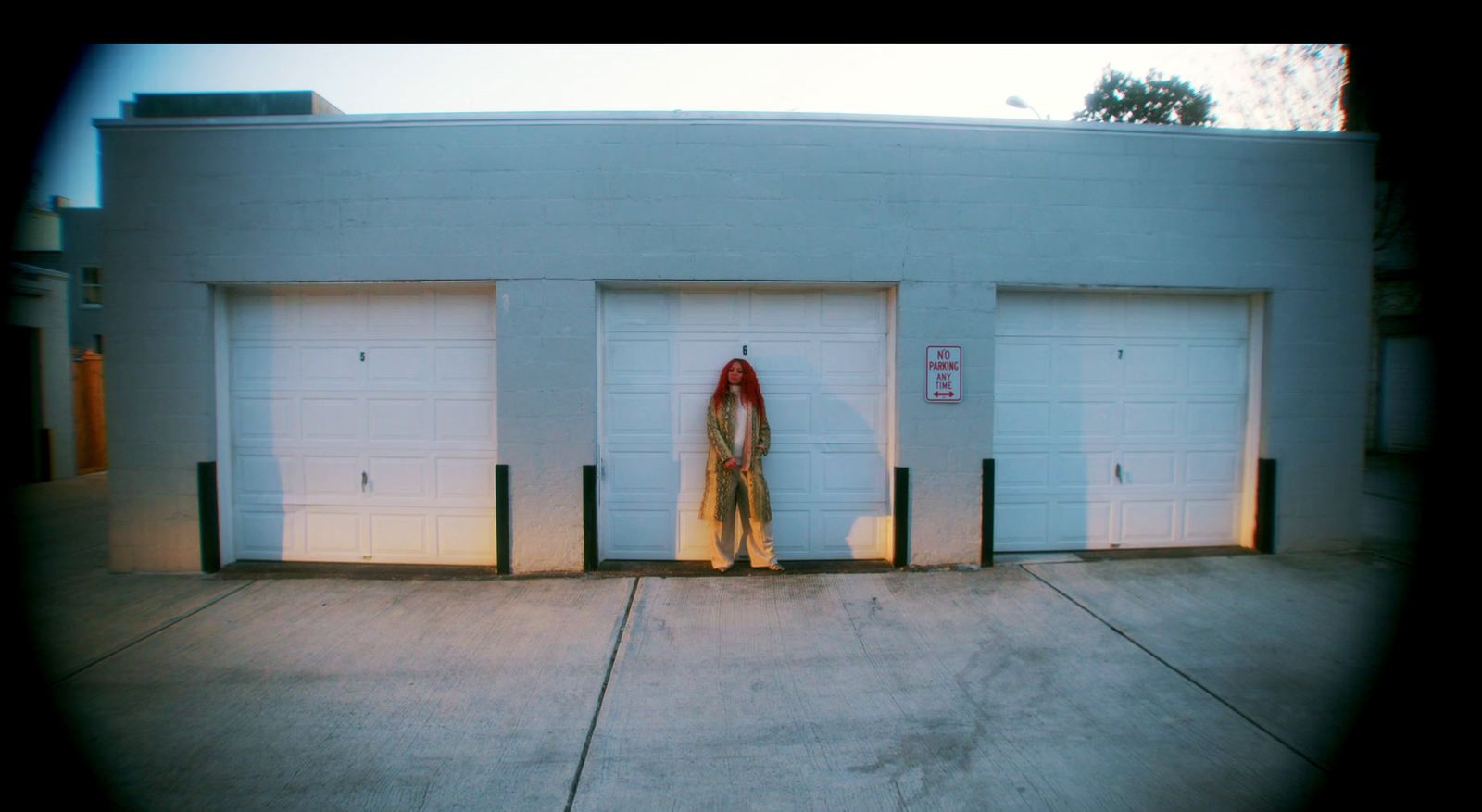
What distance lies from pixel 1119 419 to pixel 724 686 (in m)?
5.04

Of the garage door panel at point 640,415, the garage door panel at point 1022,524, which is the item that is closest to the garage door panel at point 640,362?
the garage door panel at point 640,415

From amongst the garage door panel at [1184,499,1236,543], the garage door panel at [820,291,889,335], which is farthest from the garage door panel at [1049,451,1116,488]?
the garage door panel at [820,291,889,335]

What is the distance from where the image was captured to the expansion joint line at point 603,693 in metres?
3.14

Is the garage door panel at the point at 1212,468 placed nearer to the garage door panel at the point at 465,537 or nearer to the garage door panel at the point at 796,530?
the garage door panel at the point at 796,530

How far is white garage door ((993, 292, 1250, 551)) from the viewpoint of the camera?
21.8ft

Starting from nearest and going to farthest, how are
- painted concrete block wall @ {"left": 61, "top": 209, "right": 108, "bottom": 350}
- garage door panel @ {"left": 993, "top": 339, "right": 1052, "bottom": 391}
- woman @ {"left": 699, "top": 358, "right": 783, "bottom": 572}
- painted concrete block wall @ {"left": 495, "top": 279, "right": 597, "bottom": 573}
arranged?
woman @ {"left": 699, "top": 358, "right": 783, "bottom": 572}, painted concrete block wall @ {"left": 495, "top": 279, "right": 597, "bottom": 573}, garage door panel @ {"left": 993, "top": 339, "right": 1052, "bottom": 391}, painted concrete block wall @ {"left": 61, "top": 209, "right": 108, "bottom": 350}

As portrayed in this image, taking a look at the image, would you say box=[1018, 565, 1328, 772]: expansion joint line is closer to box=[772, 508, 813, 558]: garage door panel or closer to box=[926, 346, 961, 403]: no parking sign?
box=[926, 346, 961, 403]: no parking sign

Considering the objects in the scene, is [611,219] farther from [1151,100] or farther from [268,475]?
[1151,100]

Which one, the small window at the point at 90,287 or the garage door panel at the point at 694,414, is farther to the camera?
the small window at the point at 90,287

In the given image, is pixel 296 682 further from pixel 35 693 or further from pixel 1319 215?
pixel 1319 215

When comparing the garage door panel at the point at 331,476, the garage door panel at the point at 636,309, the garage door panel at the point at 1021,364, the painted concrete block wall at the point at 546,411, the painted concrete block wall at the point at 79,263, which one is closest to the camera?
the painted concrete block wall at the point at 546,411

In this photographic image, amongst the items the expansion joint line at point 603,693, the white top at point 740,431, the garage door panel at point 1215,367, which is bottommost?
the expansion joint line at point 603,693

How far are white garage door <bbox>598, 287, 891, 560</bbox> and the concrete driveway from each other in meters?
0.65
